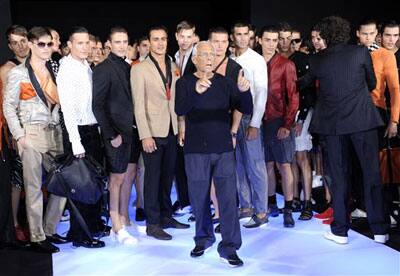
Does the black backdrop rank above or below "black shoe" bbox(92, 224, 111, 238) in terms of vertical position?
above

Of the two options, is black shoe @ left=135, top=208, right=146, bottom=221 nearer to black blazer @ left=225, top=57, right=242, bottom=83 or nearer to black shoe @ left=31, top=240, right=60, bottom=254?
black shoe @ left=31, top=240, right=60, bottom=254

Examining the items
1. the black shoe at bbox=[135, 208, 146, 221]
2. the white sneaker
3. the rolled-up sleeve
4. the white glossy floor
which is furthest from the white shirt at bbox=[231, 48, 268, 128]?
the white sneaker

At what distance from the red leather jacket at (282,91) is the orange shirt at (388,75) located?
621 millimetres

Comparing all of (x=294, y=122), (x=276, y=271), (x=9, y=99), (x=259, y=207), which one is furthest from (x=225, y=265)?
(x=9, y=99)

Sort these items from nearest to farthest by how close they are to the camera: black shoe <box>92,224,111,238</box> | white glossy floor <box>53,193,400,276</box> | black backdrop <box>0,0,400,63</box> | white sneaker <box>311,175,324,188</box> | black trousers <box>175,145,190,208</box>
Result: white glossy floor <box>53,193,400,276</box>, black shoe <box>92,224,111,238</box>, black trousers <box>175,145,190,208</box>, white sneaker <box>311,175,324,188</box>, black backdrop <box>0,0,400,63</box>

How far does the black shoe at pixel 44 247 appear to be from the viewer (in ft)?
12.7

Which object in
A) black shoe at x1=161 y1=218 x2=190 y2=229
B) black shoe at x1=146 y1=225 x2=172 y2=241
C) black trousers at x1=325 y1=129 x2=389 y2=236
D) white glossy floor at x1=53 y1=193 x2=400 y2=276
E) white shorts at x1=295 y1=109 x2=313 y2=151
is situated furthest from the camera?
white shorts at x1=295 y1=109 x2=313 y2=151

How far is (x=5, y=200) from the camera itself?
12.8 feet

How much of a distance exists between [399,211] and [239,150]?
1.33 metres

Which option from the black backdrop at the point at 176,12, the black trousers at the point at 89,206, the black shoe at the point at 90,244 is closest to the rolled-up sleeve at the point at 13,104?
the black trousers at the point at 89,206

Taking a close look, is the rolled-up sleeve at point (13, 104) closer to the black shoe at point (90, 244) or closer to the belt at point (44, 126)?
the belt at point (44, 126)

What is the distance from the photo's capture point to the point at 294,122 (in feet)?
14.8

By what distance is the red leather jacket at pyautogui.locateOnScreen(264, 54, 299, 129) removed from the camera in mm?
4258

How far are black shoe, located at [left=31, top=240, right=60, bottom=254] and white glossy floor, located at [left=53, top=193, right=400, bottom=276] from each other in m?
0.06
